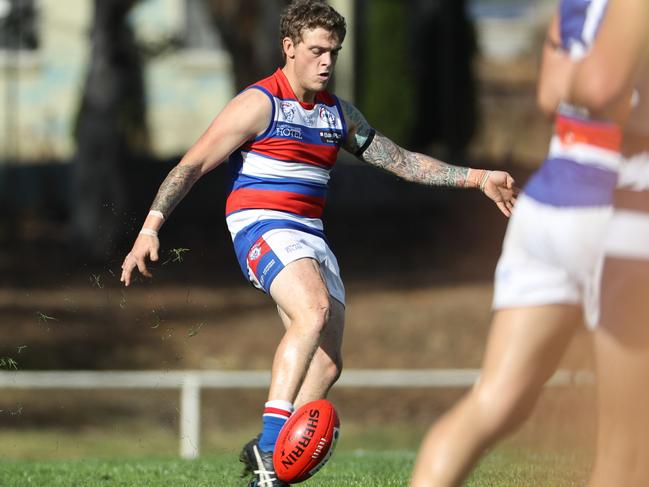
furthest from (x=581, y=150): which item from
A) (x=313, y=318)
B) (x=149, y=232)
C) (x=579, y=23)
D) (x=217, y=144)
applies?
(x=217, y=144)

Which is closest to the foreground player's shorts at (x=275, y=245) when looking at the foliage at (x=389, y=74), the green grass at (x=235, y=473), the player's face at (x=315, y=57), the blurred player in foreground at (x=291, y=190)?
the blurred player in foreground at (x=291, y=190)

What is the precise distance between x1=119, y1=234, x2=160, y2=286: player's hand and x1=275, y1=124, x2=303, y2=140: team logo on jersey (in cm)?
86

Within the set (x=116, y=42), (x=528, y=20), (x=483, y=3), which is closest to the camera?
(x=116, y=42)

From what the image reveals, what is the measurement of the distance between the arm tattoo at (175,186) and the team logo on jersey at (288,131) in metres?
0.41

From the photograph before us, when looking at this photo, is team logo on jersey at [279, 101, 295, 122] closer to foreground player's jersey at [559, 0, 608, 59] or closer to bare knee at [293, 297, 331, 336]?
bare knee at [293, 297, 331, 336]

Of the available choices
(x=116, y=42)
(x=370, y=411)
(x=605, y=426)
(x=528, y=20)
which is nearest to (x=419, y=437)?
(x=370, y=411)

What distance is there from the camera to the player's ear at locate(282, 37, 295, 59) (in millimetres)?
6035

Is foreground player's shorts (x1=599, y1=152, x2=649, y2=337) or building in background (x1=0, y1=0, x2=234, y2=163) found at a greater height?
foreground player's shorts (x1=599, y1=152, x2=649, y2=337)

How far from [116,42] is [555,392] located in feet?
37.5

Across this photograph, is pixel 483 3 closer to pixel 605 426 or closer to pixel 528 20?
pixel 528 20

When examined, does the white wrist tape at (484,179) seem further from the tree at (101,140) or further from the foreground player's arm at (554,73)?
the tree at (101,140)

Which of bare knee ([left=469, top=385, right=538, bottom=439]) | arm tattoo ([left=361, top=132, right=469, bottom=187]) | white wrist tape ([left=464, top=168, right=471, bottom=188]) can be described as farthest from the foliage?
bare knee ([left=469, top=385, right=538, bottom=439])

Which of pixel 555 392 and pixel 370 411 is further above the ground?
pixel 555 392

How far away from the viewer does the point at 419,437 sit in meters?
17.2
